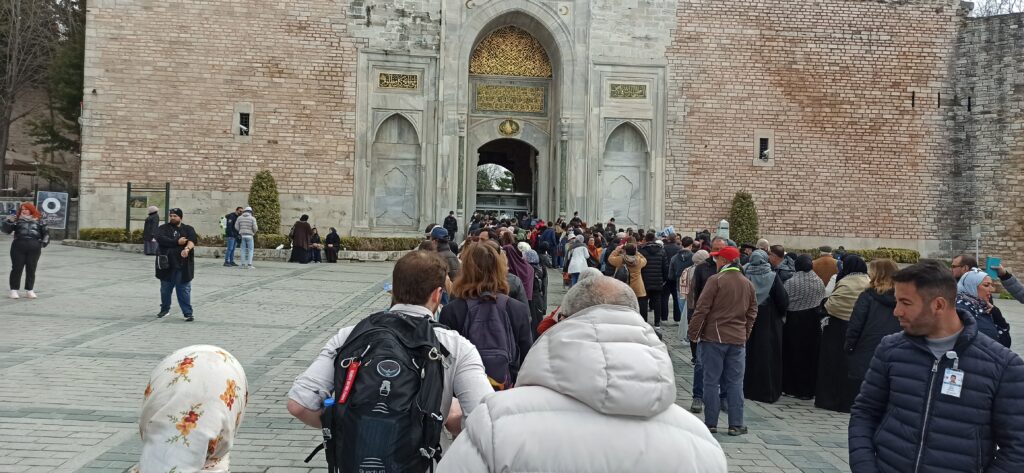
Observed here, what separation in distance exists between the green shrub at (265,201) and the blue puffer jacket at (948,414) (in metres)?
18.8

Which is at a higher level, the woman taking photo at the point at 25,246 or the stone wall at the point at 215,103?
the stone wall at the point at 215,103

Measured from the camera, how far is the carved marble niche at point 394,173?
21.4 meters

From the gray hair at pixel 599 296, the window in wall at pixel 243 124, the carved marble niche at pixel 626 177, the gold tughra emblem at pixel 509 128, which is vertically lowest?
the gray hair at pixel 599 296

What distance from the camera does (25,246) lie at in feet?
34.3

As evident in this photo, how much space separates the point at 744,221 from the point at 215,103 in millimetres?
15149

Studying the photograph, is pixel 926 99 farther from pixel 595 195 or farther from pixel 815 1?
pixel 595 195

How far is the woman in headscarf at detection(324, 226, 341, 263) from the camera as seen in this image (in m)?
19.0

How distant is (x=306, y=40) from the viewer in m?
20.6

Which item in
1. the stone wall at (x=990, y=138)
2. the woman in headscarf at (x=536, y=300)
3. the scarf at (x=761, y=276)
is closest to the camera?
the woman in headscarf at (x=536, y=300)

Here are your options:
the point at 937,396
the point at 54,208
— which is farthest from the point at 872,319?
the point at 54,208

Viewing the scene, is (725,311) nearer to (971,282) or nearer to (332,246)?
(971,282)

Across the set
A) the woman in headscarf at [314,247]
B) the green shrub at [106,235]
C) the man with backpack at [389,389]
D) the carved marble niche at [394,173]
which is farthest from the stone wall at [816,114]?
the man with backpack at [389,389]

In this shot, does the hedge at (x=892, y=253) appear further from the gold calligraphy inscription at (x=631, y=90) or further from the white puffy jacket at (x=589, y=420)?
the white puffy jacket at (x=589, y=420)

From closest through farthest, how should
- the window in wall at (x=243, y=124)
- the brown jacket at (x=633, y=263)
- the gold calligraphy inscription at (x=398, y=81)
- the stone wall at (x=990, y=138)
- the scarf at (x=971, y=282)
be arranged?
1. the scarf at (x=971, y=282)
2. the brown jacket at (x=633, y=263)
3. the window in wall at (x=243, y=124)
4. the gold calligraphy inscription at (x=398, y=81)
5. the stone wall at (x=990, y=138)
